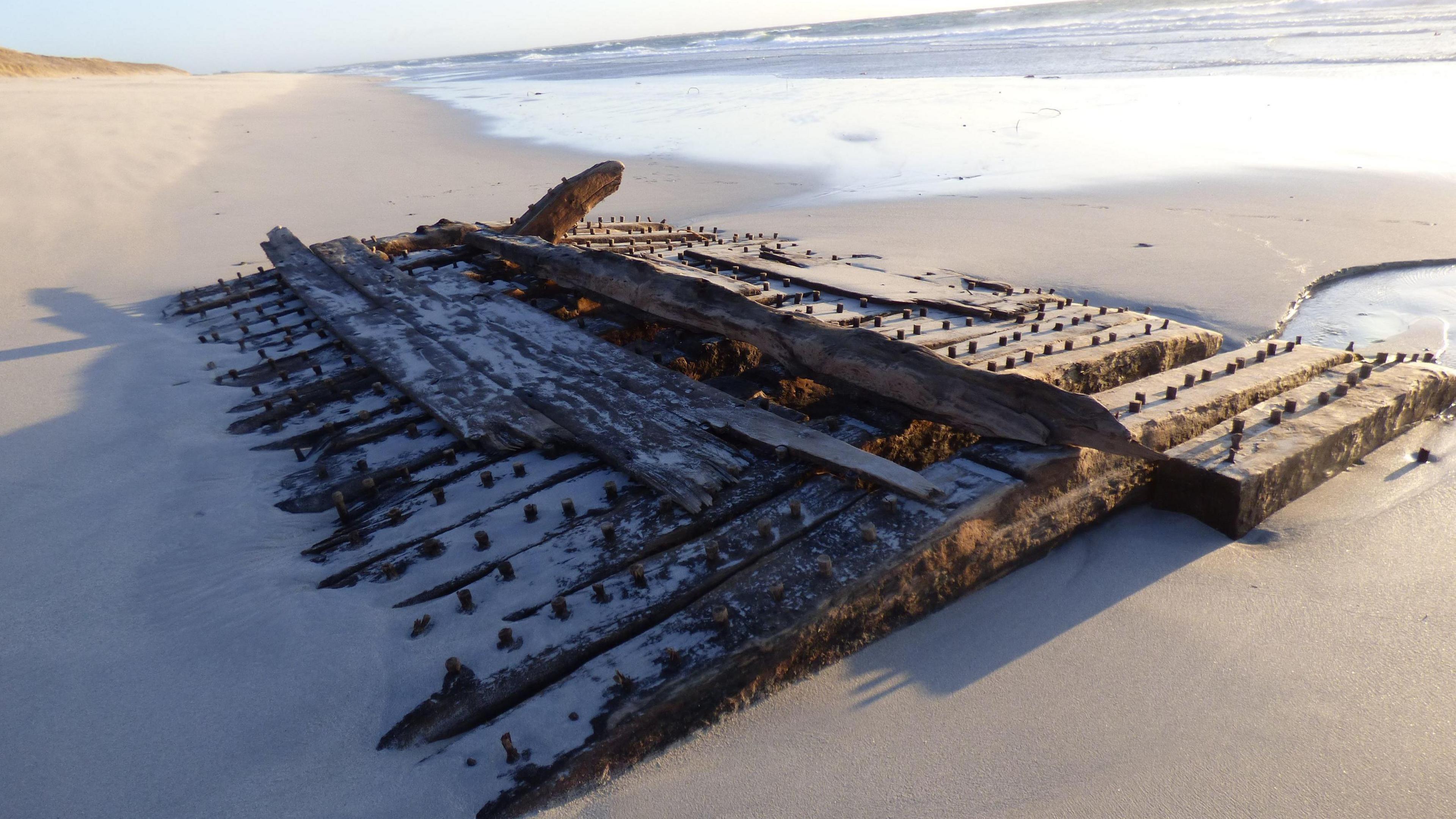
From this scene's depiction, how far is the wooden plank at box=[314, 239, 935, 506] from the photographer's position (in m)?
2.80

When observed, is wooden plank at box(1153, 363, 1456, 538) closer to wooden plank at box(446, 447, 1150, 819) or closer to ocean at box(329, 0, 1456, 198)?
wooden plank at box(446, 447, 1150, 819)

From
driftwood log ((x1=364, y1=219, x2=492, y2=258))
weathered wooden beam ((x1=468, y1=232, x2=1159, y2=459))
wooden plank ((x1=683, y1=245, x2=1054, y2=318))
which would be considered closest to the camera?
weathered wooden beam ((x1=468, y1=232, x2=1159, y2=459))

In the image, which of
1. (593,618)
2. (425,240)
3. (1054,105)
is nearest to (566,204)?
(425,240)

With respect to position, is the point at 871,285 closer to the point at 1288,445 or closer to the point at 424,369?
the point at 1288,445

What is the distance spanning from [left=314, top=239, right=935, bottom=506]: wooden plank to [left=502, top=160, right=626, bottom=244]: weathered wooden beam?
Answer: 100 cm

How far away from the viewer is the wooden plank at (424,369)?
3.25m

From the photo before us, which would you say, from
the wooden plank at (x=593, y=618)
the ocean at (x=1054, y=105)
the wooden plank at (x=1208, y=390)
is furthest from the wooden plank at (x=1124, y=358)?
the ocean at (x=1054, y=105)

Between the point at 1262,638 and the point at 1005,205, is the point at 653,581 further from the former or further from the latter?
the point at 1005,205

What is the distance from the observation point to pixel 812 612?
2230mm

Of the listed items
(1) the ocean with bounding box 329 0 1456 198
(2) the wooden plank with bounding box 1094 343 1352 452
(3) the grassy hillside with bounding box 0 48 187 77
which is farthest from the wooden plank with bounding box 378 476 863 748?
(3) the grassy hillside with bounding box 0 48 187 77

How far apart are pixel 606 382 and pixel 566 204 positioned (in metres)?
2.77

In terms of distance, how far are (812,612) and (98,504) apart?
2.87 metres

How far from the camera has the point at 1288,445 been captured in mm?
3088

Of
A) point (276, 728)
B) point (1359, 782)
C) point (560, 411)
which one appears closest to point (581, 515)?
point (560, 411)
